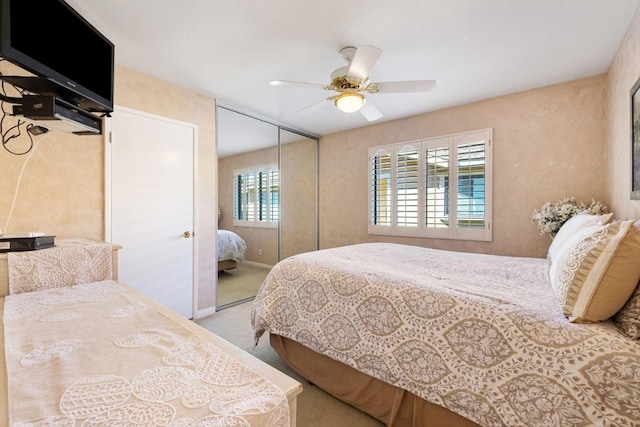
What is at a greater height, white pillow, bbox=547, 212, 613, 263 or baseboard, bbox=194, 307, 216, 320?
white pillow, bbox=547, 212, 613, 263

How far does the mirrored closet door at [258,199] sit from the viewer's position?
3.58 m

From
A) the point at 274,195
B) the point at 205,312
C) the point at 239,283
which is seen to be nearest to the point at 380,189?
the point at 274,195

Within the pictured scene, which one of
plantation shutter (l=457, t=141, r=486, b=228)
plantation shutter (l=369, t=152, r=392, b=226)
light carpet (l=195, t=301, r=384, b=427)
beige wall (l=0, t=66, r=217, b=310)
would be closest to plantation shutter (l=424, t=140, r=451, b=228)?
plantation shutter (l=457, t=141, r=486, b=228)

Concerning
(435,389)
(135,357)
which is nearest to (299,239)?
(435,389)

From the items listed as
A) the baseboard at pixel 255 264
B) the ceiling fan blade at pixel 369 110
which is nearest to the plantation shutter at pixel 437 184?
the ceiling fan blade at pixel 369 110

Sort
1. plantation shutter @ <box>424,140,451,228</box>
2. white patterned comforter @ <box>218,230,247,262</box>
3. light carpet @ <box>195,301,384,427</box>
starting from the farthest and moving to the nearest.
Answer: white patterned comforter @ <box>218,230,247,262</box>
plantation shutter @ <box>424,140,451,228</box>
light carpet @ <box>195,301,384,427</box>

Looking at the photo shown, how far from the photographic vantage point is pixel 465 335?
50.2 inches

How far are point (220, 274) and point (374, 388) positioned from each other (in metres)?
2.61

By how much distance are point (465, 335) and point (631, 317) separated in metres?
0.56

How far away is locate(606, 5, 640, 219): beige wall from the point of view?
6.17 feet

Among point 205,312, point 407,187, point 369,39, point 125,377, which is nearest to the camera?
point 125,377

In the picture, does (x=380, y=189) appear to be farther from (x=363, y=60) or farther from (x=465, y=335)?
(x=465, y=335)

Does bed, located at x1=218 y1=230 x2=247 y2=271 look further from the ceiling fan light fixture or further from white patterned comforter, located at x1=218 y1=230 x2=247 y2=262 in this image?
the ceiling fan light fixture

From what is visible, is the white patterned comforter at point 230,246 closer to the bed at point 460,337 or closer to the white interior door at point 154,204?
the white interior door at point 154,204
